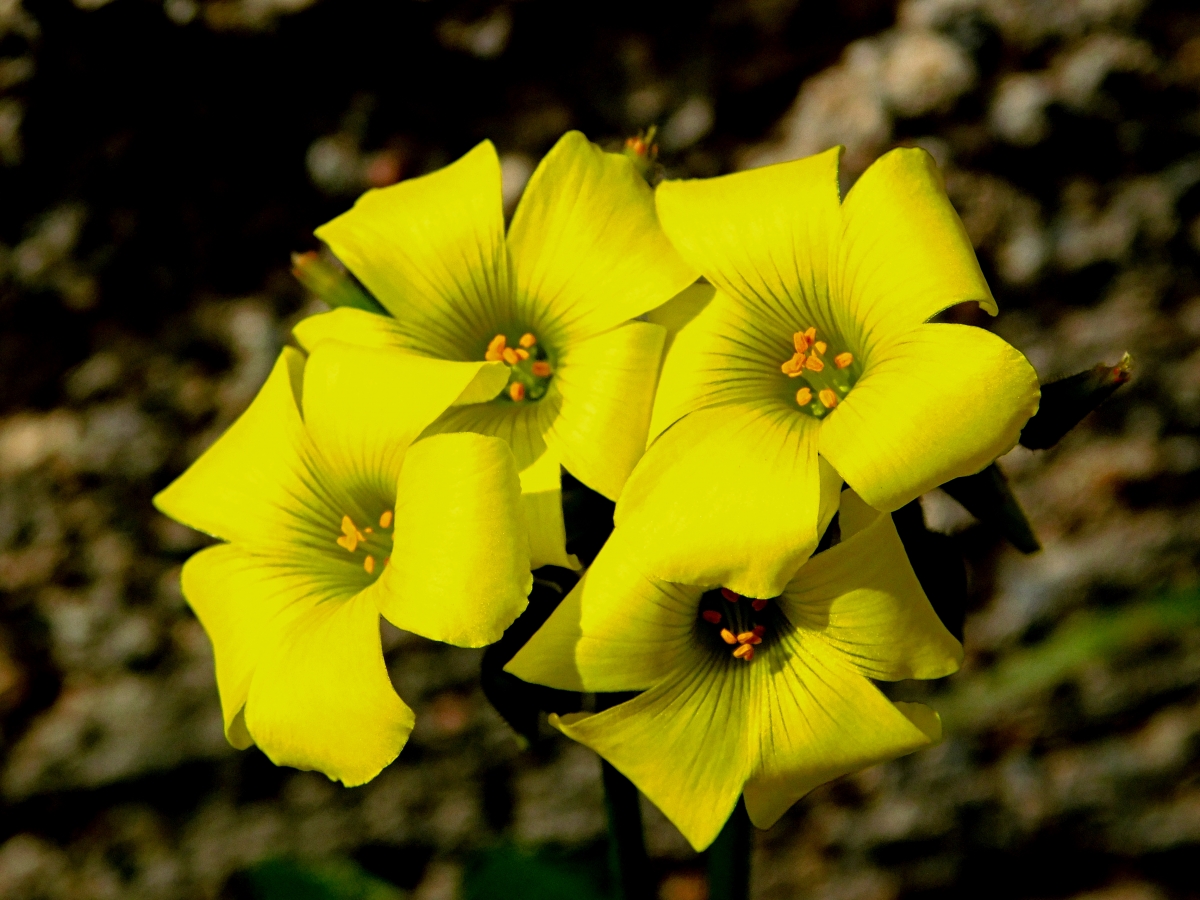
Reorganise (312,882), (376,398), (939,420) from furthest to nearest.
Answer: (312,882) → (376,398) → (939,420)

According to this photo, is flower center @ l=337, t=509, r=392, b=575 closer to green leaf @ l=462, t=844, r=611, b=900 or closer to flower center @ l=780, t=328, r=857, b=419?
flower center @ l=780, t=328, r=857, b=419

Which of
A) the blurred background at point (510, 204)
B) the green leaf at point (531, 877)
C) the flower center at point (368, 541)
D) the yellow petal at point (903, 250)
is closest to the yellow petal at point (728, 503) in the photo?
the yellow petal at point (903, 250)

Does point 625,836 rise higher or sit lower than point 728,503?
lower

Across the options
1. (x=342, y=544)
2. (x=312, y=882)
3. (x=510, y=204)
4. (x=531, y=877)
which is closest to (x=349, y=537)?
(x=342, y=544)

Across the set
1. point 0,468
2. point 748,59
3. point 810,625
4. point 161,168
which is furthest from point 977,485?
point 0,468

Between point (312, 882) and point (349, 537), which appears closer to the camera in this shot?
point (349, 537)

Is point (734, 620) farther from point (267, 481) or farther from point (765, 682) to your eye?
point (267, 481)
